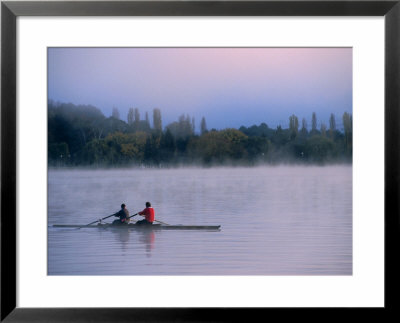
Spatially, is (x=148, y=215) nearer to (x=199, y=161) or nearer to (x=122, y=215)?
(x=122, y=215)

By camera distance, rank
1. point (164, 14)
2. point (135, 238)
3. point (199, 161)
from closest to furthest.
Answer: point (164, 14) < point (135, 238) < point (199, 161)

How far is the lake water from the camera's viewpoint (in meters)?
2.57

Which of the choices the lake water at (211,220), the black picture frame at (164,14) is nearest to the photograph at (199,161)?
the lake water at (211,220)

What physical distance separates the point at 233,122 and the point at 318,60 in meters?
0.62

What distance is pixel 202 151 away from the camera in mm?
2893

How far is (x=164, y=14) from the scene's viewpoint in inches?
96.2

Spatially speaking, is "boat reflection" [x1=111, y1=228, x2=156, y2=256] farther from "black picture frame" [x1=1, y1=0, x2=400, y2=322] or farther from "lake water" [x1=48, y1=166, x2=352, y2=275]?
"black picture frame" [x1=1, y1=0, x2=400, y2=322]

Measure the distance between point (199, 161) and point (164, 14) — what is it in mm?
893

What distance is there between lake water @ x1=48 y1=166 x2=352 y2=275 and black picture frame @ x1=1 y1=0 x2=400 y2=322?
0.21 m

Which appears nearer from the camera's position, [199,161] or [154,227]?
[154,227]

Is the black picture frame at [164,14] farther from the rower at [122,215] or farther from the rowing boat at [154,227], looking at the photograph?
the rower at [122,215]

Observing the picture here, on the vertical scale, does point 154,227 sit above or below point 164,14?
below

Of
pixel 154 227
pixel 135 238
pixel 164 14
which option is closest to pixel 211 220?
pixel 154 227

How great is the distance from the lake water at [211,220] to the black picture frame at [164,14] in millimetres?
211
